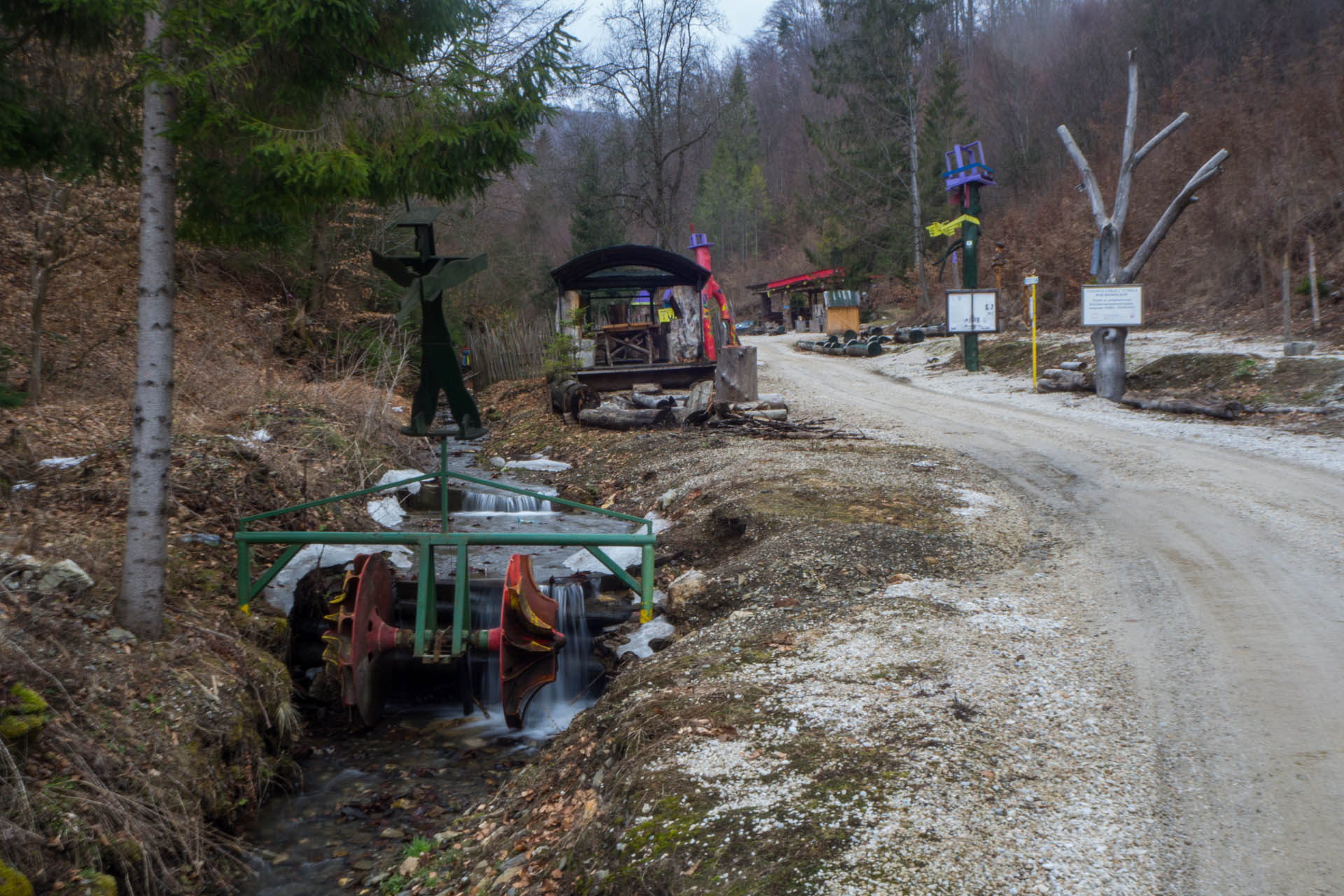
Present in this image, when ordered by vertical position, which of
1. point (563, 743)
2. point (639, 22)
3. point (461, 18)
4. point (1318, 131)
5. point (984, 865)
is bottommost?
point (563, 743)

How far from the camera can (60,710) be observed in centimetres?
471

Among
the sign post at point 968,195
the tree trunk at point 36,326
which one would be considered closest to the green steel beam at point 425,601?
the tree trunk at point 36,326

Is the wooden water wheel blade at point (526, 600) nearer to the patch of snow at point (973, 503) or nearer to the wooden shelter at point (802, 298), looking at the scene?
the patch of snow at point (973, 503)

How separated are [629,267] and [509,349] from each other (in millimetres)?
8471

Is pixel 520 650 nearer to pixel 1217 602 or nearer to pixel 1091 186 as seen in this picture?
pixel 1217 602

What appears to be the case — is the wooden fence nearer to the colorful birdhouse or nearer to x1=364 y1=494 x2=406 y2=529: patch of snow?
the colorful birdhouse

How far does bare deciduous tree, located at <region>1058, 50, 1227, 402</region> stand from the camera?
16.1 m

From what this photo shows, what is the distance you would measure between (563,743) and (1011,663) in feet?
8.70

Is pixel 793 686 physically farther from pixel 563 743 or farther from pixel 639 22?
pixel 639 22

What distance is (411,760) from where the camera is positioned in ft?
20.8

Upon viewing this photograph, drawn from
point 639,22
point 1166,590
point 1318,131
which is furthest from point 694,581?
point 639,22

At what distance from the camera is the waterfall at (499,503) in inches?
496

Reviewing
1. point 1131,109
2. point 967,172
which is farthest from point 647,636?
point 967,172

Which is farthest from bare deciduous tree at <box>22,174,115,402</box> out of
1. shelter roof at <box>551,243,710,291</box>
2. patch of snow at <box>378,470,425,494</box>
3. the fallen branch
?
the fallen branch
